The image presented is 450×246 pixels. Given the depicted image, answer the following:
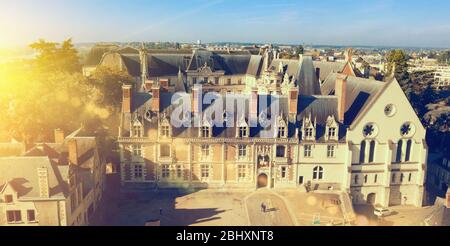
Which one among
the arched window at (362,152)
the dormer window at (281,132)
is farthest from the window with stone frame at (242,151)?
the arched window at (362,152)

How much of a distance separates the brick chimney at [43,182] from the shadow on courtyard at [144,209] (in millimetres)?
7052

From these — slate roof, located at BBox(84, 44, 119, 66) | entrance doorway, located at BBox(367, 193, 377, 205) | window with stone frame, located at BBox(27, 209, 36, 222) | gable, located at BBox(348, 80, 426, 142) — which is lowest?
entrance doorway, located at BBox(367, 193, 377, 205)

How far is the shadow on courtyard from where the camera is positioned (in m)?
34.5

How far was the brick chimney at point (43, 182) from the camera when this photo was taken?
27312 mm

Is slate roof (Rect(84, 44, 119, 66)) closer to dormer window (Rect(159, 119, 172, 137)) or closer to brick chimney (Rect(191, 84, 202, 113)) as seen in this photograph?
brick chimney (Rect(191, 84, 202, 113))

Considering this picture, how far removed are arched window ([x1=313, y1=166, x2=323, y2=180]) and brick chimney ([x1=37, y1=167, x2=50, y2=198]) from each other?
25.7 metres

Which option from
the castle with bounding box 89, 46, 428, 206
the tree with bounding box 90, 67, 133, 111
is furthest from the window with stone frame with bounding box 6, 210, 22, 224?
the tree with bounding box 90, 67, 133, 111


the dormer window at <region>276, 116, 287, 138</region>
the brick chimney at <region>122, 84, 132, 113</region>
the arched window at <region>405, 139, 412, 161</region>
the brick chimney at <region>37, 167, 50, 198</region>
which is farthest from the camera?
the arched window at <region>405, 139, 412, 161</region>

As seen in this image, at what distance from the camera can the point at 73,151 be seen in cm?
3359

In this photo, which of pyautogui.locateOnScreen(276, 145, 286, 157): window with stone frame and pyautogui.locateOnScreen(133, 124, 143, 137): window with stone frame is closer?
pyautogui.locateOnScreen(133, 124, 143, 137): window with stone frame

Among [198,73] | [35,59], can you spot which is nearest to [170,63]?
[198,73]

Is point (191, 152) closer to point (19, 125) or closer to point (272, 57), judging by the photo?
point (19, 125)

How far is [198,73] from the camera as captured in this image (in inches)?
3187
